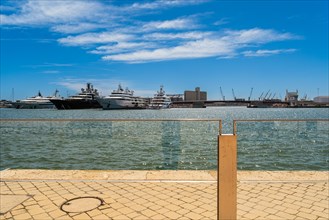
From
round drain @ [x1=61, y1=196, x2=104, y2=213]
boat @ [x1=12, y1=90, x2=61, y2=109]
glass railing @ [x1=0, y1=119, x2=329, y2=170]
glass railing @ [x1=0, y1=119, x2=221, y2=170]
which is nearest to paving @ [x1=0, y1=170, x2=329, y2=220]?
round drain @ [x1=61, y1=196, x2=104, y2=213]

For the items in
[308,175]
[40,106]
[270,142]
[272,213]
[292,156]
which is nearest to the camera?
[272,213]

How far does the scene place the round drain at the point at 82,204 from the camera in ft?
13.0

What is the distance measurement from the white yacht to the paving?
8941cm

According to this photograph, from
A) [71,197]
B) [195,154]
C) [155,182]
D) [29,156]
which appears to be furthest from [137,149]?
[71,197]

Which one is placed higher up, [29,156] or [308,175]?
[308,175]

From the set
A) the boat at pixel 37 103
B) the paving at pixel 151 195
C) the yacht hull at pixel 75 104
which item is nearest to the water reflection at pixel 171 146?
the paving at pixel 151 195

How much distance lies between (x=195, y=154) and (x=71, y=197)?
6497mm

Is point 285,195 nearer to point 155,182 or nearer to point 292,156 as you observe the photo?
point 155,182

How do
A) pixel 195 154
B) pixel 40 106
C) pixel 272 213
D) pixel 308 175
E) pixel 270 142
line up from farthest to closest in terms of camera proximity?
pixel 40 106 < pixel 270 142 < pixel 195 154 < pixel 308 175 < pixel 272 213

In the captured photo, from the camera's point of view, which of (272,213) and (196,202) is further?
(196,202)

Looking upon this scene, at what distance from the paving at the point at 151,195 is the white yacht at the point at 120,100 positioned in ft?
293

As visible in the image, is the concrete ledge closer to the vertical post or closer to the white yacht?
the vertical post

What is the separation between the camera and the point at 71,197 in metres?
4.47

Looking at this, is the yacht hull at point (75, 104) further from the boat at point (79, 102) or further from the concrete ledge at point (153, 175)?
the concrete ledge at point (153, 175)
